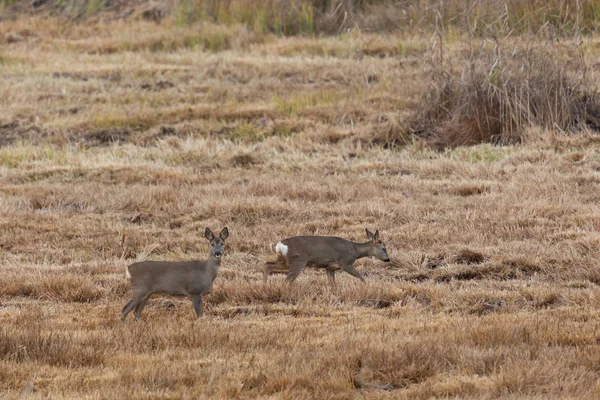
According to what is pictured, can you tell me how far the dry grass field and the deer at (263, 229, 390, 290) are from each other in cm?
26

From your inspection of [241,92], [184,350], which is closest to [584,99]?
[241,92]

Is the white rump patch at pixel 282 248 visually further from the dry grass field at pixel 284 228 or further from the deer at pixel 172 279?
the deer at pixel 172 279

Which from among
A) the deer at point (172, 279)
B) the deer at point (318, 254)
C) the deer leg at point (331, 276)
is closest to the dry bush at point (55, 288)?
the deer at point (172, 279)

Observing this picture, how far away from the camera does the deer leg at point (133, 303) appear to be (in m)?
8.41

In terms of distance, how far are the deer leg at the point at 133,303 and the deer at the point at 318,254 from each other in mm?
1635

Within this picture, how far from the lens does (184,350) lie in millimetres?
7371

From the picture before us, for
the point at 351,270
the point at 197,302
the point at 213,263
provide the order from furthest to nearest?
the point at 351,270 → the point at 213,263 → the point at 197,302

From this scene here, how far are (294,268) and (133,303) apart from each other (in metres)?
1.84

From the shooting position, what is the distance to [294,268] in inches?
384

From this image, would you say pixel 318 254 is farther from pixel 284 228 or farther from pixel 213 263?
pixel 284 228

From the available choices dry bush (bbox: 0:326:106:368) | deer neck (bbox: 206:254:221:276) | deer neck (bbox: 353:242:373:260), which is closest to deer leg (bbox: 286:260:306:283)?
deer neck (bbox: 353:242:373:260)

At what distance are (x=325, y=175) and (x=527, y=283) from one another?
6.02m

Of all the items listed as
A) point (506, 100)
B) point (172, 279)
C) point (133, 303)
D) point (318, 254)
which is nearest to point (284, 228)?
Result: point (318, 254)

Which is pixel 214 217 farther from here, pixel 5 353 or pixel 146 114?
pixel 146 114
